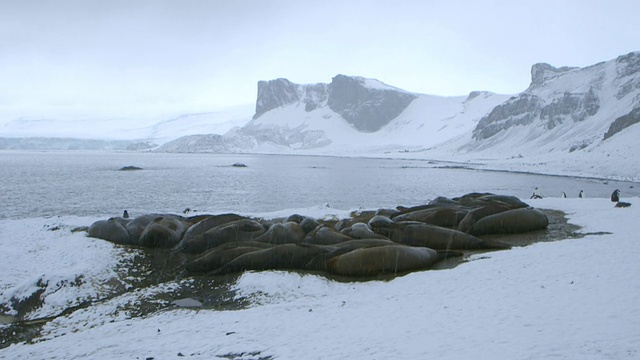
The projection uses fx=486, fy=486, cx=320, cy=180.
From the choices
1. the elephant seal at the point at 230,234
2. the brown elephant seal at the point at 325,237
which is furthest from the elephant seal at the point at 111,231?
the brown elephant seal at the point at 325,237

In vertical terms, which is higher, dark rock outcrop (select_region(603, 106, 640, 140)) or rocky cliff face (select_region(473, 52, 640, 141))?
rocky cliff face (select_region(473, 52, 640, 141))

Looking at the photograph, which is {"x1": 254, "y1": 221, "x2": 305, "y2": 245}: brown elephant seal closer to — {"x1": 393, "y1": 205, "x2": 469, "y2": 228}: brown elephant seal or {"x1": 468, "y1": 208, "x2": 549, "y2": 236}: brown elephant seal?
{"x1": 393, "y1": 205, "x2": 469, "y2": 228}: brown elephant seal

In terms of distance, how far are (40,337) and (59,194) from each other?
3286 cm

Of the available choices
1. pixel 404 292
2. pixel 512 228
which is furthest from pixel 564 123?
pixel 404 292

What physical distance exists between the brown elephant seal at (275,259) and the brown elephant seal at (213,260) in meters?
0.37

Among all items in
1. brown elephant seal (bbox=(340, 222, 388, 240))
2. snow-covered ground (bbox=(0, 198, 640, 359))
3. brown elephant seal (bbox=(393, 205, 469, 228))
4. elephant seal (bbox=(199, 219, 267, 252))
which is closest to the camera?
snow-covered ground (bbox=(0, 198, 640, 359))

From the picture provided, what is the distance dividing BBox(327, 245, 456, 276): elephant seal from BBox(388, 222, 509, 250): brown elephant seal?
6.35ft

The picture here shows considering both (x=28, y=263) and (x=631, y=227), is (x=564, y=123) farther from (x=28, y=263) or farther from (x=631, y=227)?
(x=28, y=263)

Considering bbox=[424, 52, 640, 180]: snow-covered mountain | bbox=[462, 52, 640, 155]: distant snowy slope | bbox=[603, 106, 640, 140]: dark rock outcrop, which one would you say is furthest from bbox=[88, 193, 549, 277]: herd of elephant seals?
bbox=[462, 52, 640, 155]: distant snowy slope

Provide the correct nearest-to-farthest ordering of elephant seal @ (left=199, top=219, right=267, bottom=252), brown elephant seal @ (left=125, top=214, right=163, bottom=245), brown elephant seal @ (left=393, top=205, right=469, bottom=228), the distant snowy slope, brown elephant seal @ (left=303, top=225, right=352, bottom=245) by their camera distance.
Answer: brown elephant seal @ (left=303, top=225, right=352, bottom=245), elephant seal @ (left=199, top=219, right=267, bottom=252), brown elephant seal @ (left=125, top=214, right=163, bottom=245), brown elephant seal @ (left=393, top=205, right=469, bottom=228), the distant snowy slope

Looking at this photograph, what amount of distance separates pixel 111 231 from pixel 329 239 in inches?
337

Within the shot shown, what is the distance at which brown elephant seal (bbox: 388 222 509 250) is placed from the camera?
15383 mm

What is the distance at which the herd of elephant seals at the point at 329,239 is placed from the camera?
44.4 ft

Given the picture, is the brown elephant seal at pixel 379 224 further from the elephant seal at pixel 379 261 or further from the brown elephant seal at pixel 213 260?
the brown elephant seal at pixel 213 260
